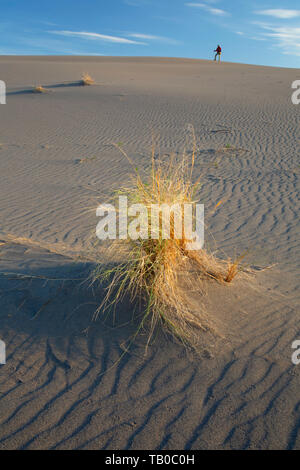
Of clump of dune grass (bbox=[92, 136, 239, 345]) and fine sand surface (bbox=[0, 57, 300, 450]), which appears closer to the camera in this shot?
fine sand surface (bbox=[0, 57, 300, 450])

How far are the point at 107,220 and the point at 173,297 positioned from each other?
2.96ft

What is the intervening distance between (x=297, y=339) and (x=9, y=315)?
254 cm

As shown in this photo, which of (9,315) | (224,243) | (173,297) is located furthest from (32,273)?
(224,243)

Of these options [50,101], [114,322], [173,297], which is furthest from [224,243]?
[50,101]

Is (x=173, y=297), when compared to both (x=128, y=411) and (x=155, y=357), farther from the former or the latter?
(x=128, y=411)

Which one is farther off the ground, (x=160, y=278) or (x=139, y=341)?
(x=160, y=278)

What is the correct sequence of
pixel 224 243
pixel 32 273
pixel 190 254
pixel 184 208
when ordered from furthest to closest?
pixel 224 243 → pixel 32 273 → pixel 190 254 → pixel 184 208

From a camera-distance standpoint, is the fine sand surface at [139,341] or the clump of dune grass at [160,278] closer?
the fine sand surface at [139,341]

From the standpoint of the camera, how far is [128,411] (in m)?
2.30

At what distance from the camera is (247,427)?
2203mm

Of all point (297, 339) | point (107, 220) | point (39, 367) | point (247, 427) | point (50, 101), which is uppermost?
point (50, 101)

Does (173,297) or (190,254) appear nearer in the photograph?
(173,297)

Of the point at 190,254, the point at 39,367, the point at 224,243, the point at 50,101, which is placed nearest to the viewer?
the point at 39,367

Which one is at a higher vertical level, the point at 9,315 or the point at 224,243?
the point at 224,243
